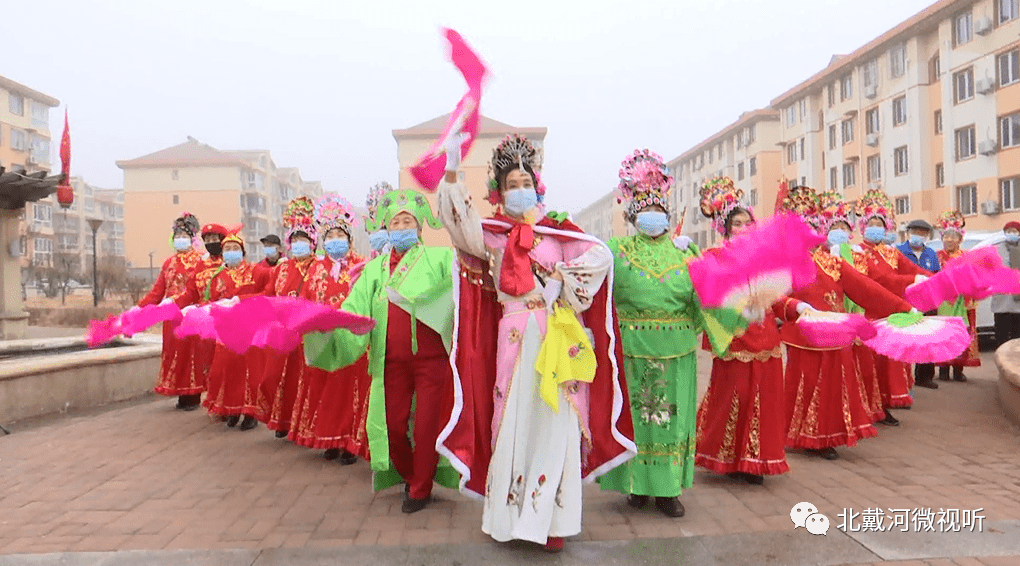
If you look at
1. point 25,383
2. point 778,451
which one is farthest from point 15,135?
point 778,451

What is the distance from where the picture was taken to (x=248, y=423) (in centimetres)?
707

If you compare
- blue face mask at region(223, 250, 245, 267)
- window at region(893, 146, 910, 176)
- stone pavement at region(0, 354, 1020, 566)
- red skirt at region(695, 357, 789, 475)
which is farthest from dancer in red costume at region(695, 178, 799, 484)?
window at region(893, 146, 910, 176)

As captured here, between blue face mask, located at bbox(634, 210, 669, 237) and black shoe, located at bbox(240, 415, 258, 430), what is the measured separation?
4540 mm

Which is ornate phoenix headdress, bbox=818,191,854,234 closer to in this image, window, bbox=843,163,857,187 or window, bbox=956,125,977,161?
window, bbox=956,125,977,161

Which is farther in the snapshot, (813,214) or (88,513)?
(813,214)

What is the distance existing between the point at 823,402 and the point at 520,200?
3253 millimetres

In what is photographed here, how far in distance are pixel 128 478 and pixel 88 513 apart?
2.78 feet

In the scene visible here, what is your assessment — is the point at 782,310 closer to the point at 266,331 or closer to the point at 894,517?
the point at 894,517

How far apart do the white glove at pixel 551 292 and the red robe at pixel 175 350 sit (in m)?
5.46

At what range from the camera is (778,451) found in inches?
183

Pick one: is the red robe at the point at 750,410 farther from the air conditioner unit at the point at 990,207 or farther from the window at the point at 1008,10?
the window at the point at 1008,10

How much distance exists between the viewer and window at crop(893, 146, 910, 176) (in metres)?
28.7

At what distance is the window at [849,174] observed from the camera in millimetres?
33344

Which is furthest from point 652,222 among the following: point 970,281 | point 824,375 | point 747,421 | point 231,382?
point 231,382
